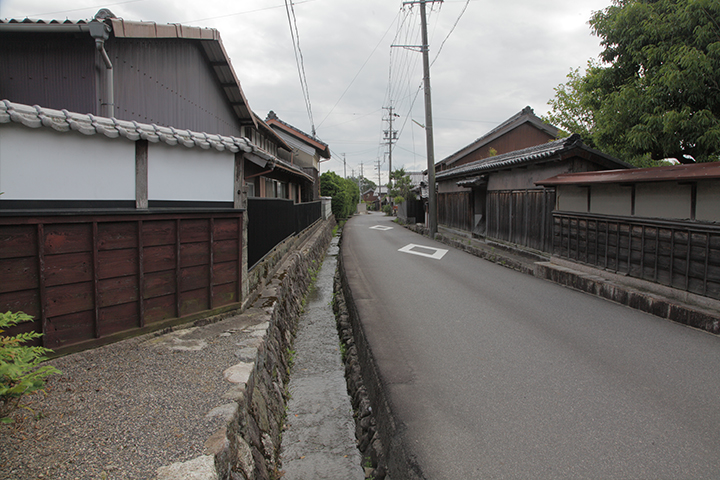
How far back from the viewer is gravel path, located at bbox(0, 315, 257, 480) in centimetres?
313

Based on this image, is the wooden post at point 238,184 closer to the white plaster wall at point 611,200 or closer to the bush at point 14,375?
the bush at point 14,375

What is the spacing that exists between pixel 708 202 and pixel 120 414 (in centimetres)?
974

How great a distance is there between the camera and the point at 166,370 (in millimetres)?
4844

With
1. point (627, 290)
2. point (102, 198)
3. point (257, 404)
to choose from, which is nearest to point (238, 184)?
point (102, 198)

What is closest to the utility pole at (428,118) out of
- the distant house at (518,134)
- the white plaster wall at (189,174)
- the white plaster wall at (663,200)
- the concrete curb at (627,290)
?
the distant house at (518,134)

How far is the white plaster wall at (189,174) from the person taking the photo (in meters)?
6.23

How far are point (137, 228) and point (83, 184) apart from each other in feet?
2.81

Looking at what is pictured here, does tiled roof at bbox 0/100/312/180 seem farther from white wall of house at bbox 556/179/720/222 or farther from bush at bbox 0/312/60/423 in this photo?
white wall of house at bbox 556/179/720/222

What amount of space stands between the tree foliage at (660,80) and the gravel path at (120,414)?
1264cm

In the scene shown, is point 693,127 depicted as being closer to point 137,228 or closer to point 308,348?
point 308,348

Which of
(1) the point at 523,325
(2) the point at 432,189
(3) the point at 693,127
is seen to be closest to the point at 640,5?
(3) the point at 693,127

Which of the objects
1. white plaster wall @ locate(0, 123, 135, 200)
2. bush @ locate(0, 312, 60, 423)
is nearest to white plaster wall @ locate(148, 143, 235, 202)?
white plaster wall @ locate(0, 123, 135, 200)

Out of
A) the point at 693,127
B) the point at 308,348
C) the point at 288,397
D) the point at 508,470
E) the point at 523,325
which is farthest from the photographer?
the point at 693,127

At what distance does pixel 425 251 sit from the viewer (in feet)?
62.5
